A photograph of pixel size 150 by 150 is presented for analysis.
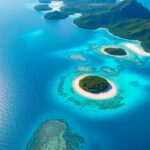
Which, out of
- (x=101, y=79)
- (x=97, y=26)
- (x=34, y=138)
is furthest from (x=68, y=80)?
(x=97, y=26)

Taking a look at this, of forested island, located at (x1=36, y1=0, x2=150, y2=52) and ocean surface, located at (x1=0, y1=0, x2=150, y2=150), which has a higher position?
ocean surface, located at (x1=0, y1=0, x2=150, y2=150)

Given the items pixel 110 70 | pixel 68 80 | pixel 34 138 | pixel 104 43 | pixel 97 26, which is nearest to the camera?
pixel 34 138

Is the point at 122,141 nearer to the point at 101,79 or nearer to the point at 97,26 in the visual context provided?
the point at 101,79

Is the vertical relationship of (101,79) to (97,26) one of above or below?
above

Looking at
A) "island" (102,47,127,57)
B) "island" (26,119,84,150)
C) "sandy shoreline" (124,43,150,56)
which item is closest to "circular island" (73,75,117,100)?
"island" (26,119,84,150)

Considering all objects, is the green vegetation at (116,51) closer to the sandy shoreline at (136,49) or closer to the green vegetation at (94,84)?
the sandy shoreline at (136,49)

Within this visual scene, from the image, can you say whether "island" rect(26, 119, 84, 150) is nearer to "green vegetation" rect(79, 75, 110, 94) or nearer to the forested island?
"green vegetation" rect(79, 75, 110, 94)
